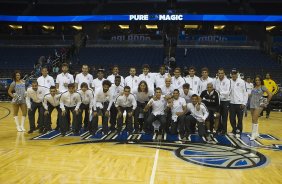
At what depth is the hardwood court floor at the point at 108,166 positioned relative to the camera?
464 centimetres

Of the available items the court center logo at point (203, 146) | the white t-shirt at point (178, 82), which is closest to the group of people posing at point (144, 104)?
the white t-shirt at point (178, 82)

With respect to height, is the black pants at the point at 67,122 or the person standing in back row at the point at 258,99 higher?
the person standing in back row at the point at 258,99

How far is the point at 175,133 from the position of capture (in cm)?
808

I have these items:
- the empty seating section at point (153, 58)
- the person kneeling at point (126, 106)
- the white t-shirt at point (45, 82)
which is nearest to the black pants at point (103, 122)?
the person kneeling at point (126, 106)

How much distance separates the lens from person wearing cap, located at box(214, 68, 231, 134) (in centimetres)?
828

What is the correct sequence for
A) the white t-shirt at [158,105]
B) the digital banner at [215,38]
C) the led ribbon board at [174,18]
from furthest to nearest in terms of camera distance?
1. the digital banner at [215,38]
2. the led ribbon board at [174,18]
3. the white t-shirt at [158,105]

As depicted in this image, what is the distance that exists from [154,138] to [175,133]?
0.77 metres

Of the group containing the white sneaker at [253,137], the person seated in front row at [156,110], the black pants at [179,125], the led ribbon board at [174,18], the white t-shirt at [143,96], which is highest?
the led ribbon board at [174,18]

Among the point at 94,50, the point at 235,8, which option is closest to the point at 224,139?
Result: the point at 94,50

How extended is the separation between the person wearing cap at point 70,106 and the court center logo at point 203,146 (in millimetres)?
252

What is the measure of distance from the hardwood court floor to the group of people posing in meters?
1.05

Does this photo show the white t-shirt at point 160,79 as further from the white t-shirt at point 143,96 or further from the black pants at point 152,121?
the black pants at point 152,121

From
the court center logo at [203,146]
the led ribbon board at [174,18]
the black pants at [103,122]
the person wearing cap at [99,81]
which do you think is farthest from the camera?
the led ribbon board at [174,18]

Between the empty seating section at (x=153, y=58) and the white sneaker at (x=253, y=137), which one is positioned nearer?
the white sneaker at (x=253, y=137)
